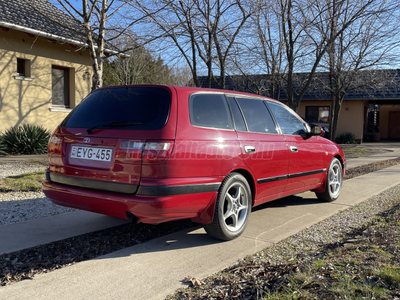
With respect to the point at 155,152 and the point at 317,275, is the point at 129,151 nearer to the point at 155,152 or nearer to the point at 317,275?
the point at 155,152

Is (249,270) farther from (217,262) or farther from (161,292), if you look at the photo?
(161,292)

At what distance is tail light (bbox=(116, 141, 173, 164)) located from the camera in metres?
3.63

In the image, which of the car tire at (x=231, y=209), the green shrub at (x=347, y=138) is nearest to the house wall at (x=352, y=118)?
the green shrub at (x=347, y=138)

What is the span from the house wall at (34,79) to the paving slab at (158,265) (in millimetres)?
10142

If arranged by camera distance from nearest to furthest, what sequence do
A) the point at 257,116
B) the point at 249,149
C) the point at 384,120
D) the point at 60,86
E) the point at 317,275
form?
the point at 317,275 < the point at 249,149 < the point at 257,116 < the point at 60,86 < the point at 384,120

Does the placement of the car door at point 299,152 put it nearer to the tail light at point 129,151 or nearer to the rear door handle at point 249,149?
the rear door handle at point 249,149

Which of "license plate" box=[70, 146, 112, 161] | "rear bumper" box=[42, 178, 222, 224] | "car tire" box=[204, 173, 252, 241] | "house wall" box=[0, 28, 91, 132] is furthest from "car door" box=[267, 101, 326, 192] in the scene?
"house wall" box=[0, 28, 91, 132]

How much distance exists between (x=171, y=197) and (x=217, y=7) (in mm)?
7909

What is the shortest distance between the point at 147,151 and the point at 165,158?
7.3 inches

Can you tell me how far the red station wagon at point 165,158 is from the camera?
367 cm

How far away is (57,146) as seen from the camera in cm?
427

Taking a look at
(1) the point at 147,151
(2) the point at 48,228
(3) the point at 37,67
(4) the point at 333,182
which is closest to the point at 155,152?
(1) the point at 147,151

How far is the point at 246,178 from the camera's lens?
467 cm

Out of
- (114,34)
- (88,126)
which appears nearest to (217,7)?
(114,34)
